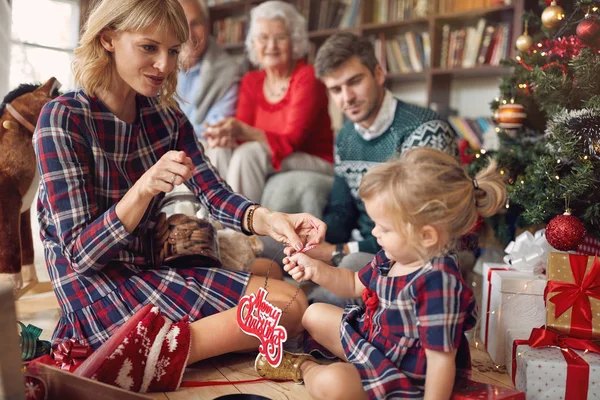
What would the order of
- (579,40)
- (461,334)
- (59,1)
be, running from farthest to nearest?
(59,1)
(579,40)
(461,334)

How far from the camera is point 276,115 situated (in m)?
2.66

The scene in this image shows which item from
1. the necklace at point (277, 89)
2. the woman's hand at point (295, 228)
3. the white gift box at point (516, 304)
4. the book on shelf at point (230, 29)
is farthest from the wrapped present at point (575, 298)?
the book on shelf at point (230, 29)

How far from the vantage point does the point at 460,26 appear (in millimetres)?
3383

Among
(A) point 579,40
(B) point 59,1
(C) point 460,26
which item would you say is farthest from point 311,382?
(C) point 460,26

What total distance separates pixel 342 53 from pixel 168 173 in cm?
98

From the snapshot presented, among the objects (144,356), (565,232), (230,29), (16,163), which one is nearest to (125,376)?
(144,356)

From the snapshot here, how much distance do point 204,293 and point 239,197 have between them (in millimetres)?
263

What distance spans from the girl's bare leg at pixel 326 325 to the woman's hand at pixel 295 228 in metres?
0.16

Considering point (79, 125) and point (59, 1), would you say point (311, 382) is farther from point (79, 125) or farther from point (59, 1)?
point (59, 1)

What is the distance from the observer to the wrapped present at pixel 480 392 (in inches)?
43.4

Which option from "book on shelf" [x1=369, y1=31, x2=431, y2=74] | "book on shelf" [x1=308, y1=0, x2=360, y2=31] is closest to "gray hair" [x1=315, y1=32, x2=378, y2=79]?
"book on shelf" [x1=369, y1=31, x2=431, y2=74]

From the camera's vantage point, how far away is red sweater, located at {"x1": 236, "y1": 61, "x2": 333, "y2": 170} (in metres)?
2.49

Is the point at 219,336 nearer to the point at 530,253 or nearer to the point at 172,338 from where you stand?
the point at 172,338

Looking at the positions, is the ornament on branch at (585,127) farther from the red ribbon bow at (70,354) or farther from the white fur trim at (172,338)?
the red ribbon bow at (70,354)
